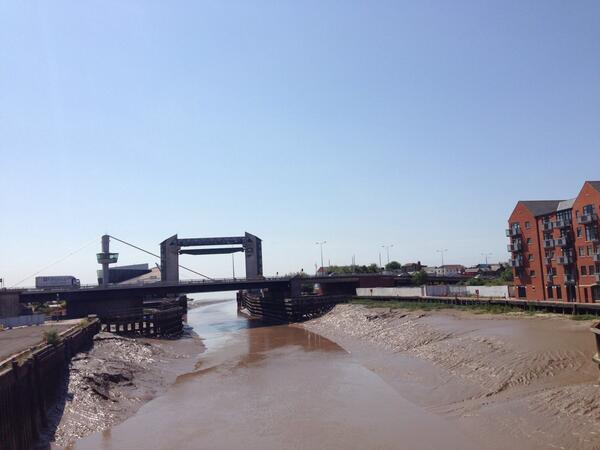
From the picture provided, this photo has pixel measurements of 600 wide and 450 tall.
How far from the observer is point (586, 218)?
2350 inches

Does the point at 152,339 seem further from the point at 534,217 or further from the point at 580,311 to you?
the point at 534,217

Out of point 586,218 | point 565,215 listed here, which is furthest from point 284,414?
point 565,215

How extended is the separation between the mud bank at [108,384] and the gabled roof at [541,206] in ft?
163

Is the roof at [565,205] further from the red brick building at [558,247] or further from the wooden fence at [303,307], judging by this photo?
the wooden fence at [303,307]

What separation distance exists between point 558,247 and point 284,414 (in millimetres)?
50946

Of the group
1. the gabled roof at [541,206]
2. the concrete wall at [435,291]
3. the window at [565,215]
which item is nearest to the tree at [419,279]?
the concrete wall at [435,291]

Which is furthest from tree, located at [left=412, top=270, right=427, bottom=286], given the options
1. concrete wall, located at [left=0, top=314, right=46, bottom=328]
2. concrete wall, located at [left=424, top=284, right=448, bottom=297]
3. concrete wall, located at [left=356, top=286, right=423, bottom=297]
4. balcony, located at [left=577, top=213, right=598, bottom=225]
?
concrete wall, located at [left=0, top=314, right=46, bottom=328]

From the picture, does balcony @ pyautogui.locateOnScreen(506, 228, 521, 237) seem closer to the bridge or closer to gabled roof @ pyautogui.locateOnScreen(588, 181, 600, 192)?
gabled roof @ pyautogui.locateOnScreen(588, 181, 600, 192)

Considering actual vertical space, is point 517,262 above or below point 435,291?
above

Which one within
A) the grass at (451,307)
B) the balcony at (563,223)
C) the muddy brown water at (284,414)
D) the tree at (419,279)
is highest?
the balcony at (563,223)

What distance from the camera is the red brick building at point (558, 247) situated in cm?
5925

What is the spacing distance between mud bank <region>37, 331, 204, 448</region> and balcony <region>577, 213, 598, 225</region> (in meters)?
47.1

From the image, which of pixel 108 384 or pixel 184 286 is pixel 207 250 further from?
pixel 108 384

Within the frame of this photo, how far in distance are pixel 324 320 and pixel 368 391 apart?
47136 millimetres
